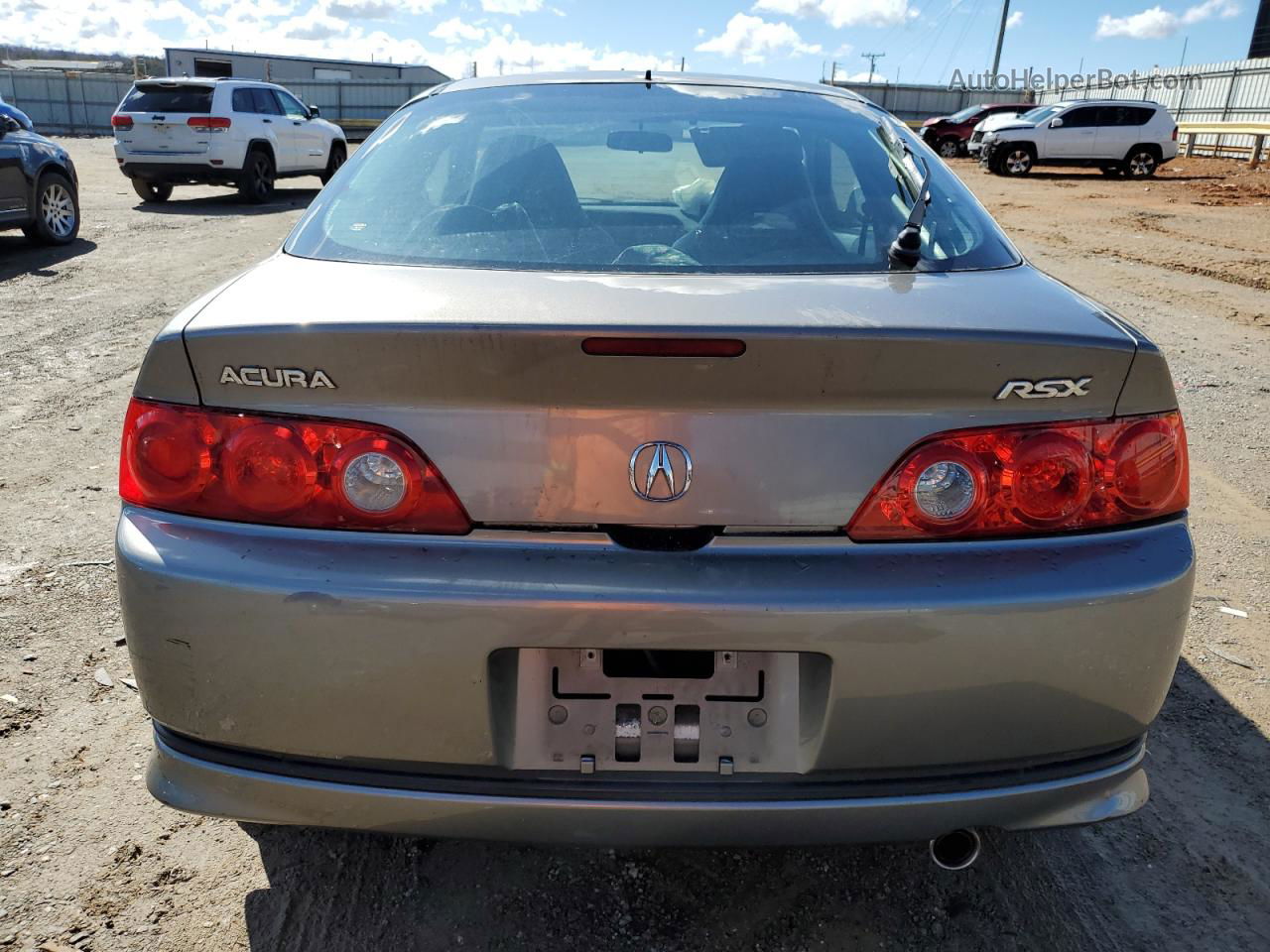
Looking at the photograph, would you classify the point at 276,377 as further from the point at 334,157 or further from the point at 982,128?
the point at 982,128

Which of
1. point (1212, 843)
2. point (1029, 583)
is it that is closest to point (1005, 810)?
point (1029, 583)

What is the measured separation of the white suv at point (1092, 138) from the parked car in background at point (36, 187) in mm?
20100

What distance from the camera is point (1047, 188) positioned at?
20.2 metres

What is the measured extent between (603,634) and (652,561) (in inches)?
5.3

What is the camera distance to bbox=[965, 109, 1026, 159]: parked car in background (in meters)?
24.9

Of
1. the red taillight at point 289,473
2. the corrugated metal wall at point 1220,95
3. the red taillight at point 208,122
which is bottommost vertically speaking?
the red taillight at point 289,473

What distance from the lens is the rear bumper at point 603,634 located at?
1486 millimetres

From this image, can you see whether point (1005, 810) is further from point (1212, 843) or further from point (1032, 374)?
point (1212, 843)

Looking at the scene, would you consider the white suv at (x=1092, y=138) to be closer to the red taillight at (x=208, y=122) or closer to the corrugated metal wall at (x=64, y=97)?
the red taillight at (x=208, y=122)

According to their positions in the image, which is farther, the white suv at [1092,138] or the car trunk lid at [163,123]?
the white suv at [1092,138]

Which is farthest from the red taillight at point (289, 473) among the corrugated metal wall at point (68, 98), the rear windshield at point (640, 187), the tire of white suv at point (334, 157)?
the corrugated metal wall at point (68, 98)

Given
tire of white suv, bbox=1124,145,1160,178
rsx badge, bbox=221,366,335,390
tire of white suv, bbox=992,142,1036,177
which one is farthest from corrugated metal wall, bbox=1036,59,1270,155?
rsx badge, bbox=221,366,335,390

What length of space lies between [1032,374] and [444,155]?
5.18 ft

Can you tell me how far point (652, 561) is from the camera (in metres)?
1.52
